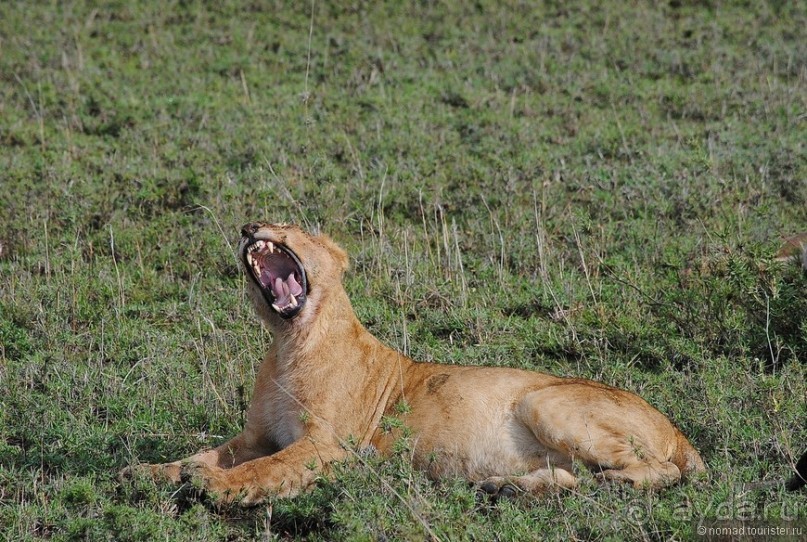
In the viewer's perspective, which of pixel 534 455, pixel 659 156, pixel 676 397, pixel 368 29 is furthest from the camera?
pixel 368 29

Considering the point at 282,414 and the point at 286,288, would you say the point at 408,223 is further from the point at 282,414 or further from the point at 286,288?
the point at 282,414

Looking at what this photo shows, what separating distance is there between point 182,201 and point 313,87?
3.52 m

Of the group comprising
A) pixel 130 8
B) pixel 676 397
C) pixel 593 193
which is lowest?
pixel 676 397

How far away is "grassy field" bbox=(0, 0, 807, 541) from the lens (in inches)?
226

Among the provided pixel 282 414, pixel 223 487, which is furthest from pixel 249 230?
pixel 223 487

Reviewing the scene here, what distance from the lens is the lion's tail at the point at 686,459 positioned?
5984 mm

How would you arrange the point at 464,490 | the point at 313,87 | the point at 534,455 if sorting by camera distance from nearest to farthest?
the point at 464,490 → the point at 534,455 → the point at 313,87

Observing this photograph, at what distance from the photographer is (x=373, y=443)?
6316 millimetres

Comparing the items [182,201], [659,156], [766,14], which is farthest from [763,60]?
[182,201]

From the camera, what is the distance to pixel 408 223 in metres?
10.2

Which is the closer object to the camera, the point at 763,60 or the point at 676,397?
the point at 676,397

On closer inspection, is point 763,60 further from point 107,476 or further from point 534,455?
point 107,476

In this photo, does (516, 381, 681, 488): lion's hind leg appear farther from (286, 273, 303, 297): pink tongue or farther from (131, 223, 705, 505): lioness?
(286, 273, 303, 297): pink tongue

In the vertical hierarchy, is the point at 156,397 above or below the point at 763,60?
below
